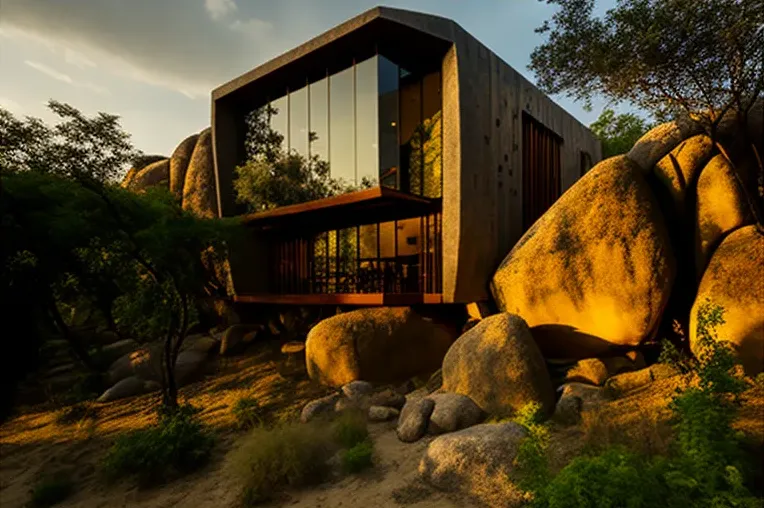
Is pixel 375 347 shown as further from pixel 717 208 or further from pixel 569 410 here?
pixel 717 208

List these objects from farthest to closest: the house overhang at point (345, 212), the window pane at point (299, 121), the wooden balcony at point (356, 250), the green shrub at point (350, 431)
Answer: the window pane at point (299, 121) → the wooden balcony at point (356, 250) → the house overhang at point (345, 212) → the green shrub at point (350, 431)

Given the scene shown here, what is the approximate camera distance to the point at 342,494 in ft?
17.7

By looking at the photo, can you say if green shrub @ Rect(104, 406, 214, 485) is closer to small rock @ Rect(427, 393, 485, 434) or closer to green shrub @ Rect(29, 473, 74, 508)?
green shrub @ Rect(29, 473, 74, 508)

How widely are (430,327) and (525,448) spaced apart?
6228 mm

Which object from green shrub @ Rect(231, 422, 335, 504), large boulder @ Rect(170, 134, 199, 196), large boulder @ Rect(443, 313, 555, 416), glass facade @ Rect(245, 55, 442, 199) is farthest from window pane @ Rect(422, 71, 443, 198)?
large boulder @ Rect(170, 134, 199, 196)

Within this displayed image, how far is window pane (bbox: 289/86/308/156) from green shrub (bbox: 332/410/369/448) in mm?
9309

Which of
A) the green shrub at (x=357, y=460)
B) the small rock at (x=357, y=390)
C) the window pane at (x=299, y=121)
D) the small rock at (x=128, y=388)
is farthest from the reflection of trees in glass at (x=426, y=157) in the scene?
the small rock at (x=128, y=388)

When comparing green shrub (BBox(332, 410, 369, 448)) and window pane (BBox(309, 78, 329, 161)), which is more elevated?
window pane (BBox(309, 78, 329, 161))

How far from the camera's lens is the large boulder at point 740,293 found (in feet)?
20.2

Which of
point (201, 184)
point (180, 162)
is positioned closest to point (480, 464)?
point (201, 184)

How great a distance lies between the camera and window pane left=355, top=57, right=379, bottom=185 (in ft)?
38.3

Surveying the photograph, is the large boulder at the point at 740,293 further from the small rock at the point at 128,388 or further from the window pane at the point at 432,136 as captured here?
the small rock at the point at 128,388

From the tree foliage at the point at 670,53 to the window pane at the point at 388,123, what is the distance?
14.4 feet

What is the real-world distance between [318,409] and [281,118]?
34.6 feet
